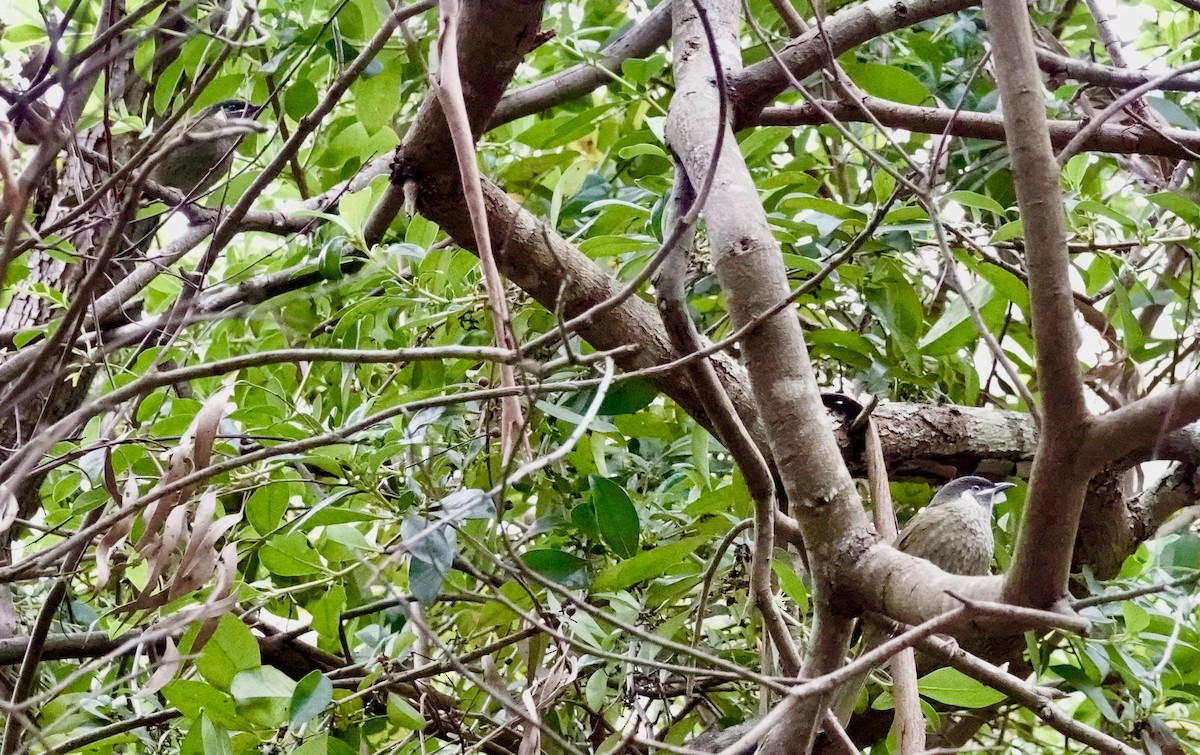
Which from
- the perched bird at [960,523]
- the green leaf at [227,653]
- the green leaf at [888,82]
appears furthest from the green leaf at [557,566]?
the green leaf at [888,82]

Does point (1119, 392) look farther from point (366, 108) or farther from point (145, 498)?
point (145, 498)

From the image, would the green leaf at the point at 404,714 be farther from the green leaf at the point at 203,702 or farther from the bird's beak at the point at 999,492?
the bird's beak at the point at 999,492

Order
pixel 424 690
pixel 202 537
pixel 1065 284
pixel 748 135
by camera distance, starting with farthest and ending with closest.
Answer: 1. pixel 748 135
2. pixel 424 690
3. pixel 202 537
4. pixel 1065 284

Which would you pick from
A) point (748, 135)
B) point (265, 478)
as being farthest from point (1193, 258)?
point (265, 478)

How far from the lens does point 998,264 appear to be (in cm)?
126

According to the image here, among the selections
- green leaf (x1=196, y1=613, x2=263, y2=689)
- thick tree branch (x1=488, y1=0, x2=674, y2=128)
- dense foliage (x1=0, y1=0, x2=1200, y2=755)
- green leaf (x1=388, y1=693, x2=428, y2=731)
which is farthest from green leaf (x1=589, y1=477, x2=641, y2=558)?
thick tree branch (x1=488, y1=0, x2=674, y2=128)

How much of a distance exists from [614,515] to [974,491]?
20.4 inches

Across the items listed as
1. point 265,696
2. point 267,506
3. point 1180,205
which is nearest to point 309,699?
point 265,696

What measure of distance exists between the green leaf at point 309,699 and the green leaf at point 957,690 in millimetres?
636

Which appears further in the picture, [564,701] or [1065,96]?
[1065,96]

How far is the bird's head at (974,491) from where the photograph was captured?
1300 millimetres

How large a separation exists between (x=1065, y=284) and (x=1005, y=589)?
211mm

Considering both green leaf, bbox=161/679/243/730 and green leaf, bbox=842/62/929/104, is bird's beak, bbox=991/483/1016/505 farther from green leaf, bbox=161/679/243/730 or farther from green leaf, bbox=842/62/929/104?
green leaf, bbox=161/679/243/730

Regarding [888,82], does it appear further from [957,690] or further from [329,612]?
[329,612]
